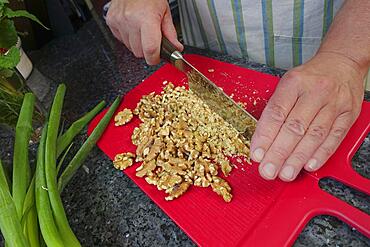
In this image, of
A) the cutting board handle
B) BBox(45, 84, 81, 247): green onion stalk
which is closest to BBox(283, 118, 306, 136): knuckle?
the cutting board handle

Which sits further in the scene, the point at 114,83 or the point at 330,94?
the point at 114,83

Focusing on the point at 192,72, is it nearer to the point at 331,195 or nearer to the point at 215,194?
the point at 215,194

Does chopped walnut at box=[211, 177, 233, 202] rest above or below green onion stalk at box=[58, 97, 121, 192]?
below

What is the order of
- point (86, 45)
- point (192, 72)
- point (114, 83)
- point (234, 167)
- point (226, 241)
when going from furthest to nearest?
1. point (86, 45)
2. point (114, 83)
3. point (192, 72)
4. point (234, 167)
5. point (226, 241)

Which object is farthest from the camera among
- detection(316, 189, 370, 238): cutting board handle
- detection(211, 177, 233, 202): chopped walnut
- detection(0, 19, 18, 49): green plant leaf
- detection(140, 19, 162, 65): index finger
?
detection(140, 19, 162, 65): index finger

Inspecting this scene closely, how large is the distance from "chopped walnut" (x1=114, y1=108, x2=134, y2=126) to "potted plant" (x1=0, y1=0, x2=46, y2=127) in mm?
245

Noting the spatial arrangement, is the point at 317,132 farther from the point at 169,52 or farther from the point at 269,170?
the point at 169,52

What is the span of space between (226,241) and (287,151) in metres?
0.20

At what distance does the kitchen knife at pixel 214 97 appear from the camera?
0.79m

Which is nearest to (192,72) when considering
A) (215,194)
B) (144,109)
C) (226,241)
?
(144,109)

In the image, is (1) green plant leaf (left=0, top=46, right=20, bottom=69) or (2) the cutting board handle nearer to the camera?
(2) the cutting board handle

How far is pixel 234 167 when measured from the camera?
80cm

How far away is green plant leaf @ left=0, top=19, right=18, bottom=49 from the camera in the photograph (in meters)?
0.84

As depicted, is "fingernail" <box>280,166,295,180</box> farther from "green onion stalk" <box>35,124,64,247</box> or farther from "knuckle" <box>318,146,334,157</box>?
"green onion stalk" <box>35,124,64,247</box>
